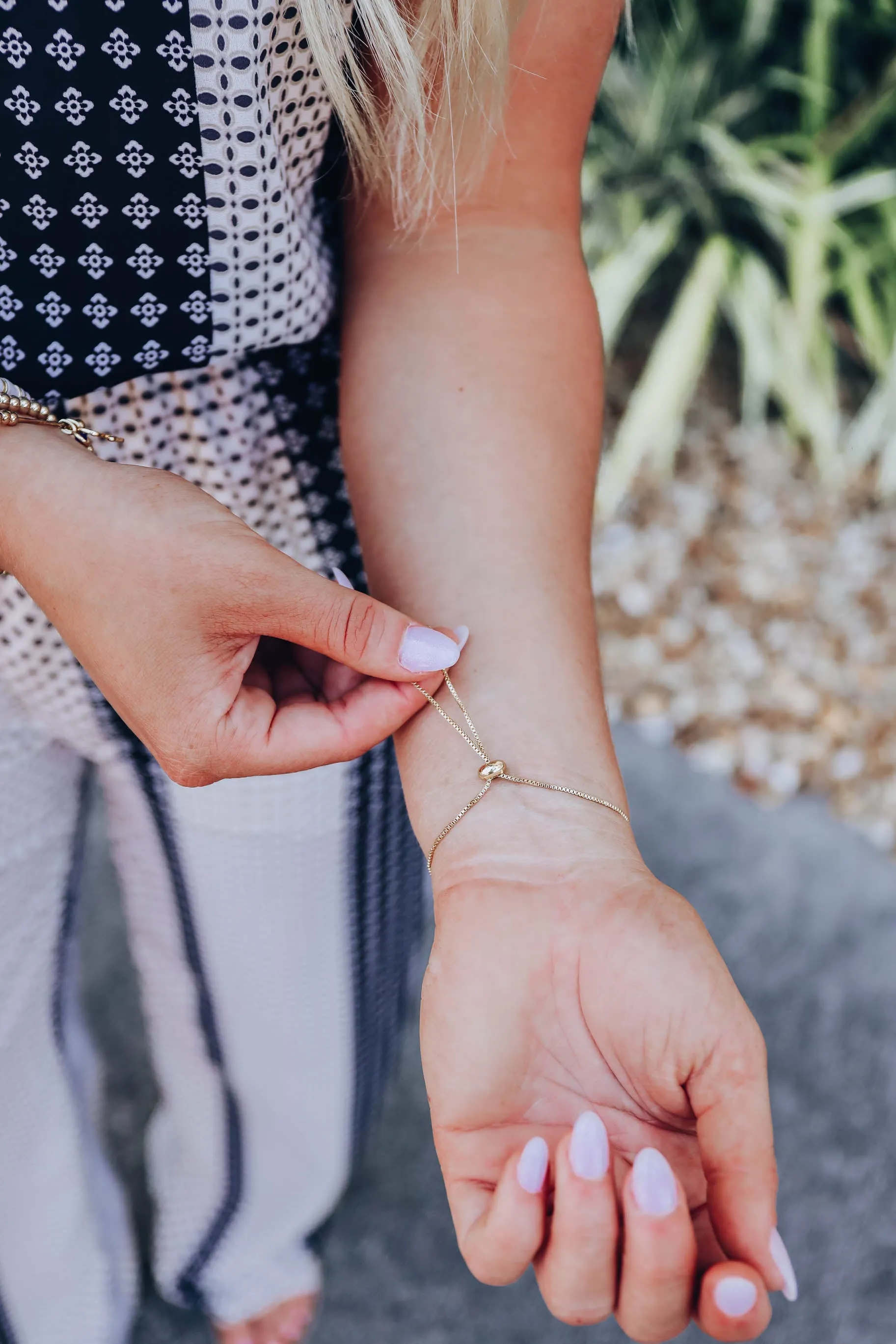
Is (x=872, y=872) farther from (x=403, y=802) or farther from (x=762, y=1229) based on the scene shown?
(x=762, y=1229)

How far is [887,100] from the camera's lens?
101 inches

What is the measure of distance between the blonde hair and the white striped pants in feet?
1.63

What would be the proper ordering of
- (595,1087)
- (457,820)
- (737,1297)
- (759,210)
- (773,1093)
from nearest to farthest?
(737,1297) → (595,1087) → (457,820) → (773,1093) → (759,210)

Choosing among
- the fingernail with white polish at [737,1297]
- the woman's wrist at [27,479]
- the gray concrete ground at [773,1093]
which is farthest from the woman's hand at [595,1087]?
the gray concrete ground at [773,1093]

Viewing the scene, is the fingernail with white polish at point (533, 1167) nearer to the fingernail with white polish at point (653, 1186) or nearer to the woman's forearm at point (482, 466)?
the fingernail with white polish at point (653, 1186)

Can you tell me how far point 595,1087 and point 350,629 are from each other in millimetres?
364

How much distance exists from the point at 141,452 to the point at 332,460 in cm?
16

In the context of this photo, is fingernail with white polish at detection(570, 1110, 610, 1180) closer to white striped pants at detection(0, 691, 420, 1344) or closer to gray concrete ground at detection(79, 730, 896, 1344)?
white striped pants at detection(0, 691, 420, 1344)

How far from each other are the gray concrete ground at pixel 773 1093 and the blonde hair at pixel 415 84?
1380mm

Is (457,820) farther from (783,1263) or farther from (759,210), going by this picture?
(759,210)

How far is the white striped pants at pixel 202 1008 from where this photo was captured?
93 centimetres

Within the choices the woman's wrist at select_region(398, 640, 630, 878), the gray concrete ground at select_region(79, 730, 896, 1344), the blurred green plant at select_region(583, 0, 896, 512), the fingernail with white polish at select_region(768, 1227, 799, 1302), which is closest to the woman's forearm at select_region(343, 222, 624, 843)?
the woman's wrist at select_region(398, 640, 630, 878)

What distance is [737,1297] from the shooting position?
2.01ft

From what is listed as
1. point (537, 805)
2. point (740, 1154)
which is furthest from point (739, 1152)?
point (537, 805)
